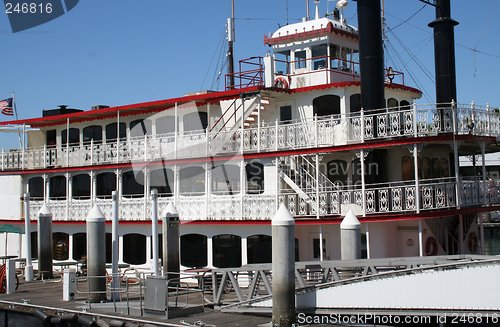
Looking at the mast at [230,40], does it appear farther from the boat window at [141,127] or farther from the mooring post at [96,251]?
the mooring post at [96,251]

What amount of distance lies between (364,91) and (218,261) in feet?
24.1

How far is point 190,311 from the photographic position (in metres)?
15.4

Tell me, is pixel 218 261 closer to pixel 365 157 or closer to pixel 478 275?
pixel 365 157

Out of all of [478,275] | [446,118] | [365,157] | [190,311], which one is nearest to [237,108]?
[365,157]

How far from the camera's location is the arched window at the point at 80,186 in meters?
27.5

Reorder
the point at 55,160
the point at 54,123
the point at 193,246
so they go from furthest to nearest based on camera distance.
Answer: the point at 54,123, the point at 55,160, the point at 193,246

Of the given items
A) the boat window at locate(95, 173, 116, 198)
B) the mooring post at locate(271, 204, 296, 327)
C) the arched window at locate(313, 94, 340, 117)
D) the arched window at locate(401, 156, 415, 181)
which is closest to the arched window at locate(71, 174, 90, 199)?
the boat window at locate(95, 173, 116, 198)

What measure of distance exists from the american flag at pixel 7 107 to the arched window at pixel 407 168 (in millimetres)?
19346

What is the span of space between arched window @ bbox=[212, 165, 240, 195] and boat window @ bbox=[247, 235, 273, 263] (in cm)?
236

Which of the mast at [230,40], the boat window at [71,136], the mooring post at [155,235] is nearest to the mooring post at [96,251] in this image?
the mooring post at [155,235]

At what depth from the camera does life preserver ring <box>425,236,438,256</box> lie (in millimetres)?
19266

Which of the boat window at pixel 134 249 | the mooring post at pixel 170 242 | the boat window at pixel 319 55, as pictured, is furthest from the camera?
the boat window at pixel 134 249

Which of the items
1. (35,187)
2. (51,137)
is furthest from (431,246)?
(51,137)

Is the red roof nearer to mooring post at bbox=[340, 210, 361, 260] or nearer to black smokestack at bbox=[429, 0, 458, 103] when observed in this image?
black smokestack at bbox=[429, 0, 458, 103]
